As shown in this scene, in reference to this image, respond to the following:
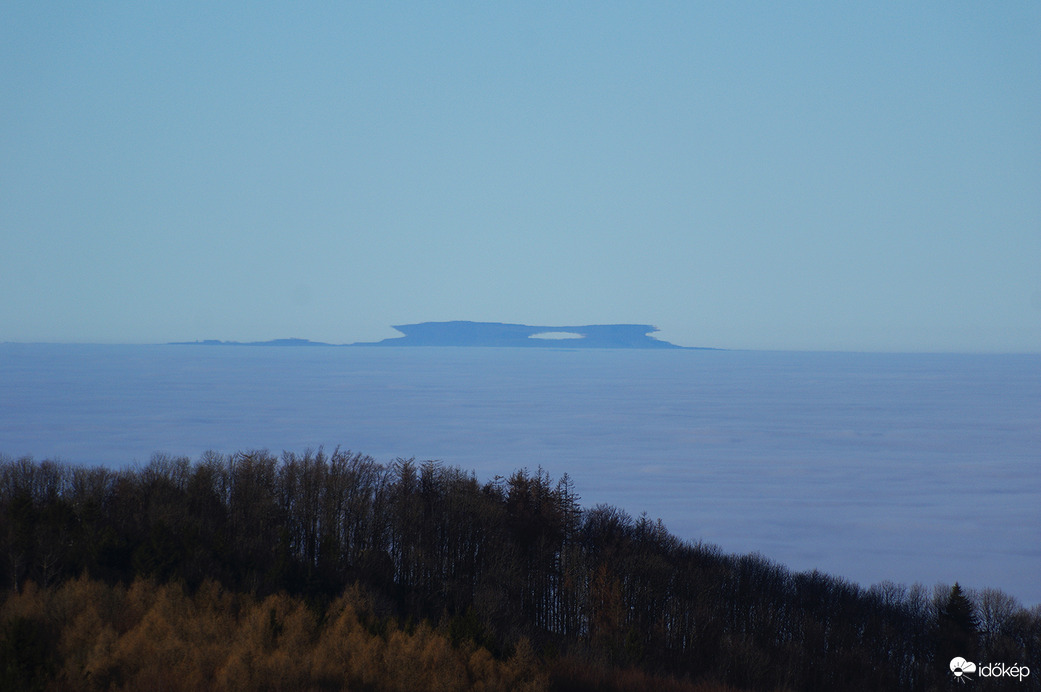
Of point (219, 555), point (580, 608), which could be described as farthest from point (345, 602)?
point (580, 608)

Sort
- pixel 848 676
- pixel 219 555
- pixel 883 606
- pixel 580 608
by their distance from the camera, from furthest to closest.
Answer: pixel 883 606 < pixel 580 608 < pixel 848 676 < pixel 219 555

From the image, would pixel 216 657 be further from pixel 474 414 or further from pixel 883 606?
pixel 474 414

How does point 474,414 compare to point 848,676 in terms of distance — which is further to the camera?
point 474,414

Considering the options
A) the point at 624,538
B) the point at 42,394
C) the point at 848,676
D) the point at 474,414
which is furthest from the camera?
the point at 42,394
